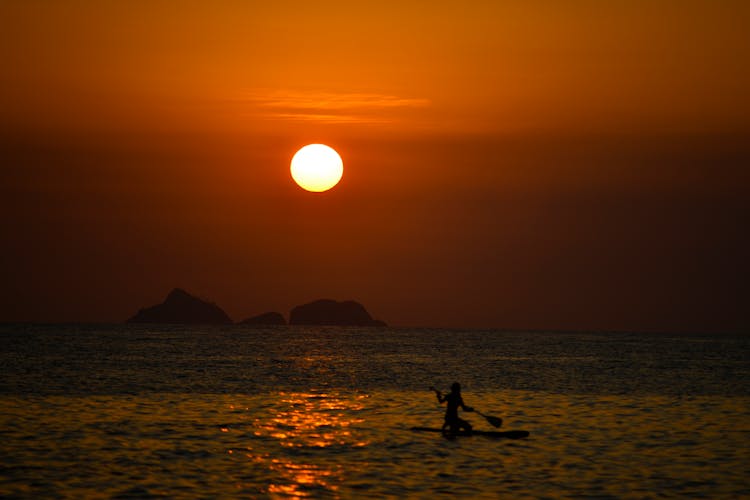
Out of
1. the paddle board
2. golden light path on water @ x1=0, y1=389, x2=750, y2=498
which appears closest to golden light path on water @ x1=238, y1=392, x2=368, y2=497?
golden light path on water @ x1=0, y1=389, x2=750, y2=498

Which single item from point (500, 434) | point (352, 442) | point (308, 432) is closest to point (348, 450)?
point (352, 442)

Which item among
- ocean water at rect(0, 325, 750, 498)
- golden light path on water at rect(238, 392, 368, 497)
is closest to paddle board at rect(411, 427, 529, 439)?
ocean water at rect(0, 325, 750, 498)

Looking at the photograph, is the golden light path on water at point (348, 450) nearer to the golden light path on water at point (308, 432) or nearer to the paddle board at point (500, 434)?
the golden light path on water at point (308, 432)

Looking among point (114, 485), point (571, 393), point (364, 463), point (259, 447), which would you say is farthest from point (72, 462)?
point (571, 393)

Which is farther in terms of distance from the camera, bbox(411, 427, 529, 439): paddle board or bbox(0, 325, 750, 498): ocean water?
bbox(411, 427, 529, 439): paddle board

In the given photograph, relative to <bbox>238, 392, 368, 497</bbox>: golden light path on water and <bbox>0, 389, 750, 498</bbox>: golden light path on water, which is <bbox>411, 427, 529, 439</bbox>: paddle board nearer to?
<bbox>0, 389, 750, 498</bbox>: golden light path on water

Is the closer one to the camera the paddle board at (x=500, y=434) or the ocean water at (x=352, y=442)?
the ocean water at (x=352, y=442)

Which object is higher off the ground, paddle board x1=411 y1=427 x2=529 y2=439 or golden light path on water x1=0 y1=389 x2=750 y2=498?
paddle board x1=411 y1=427 x2=529 y2=439

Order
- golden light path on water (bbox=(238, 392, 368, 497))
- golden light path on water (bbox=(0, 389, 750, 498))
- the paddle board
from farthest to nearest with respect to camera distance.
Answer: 1. the paddle board
2. golden light path on water (bbox=(238, 392, 368, 497))
3. golden light path on water (bbox=(0, 389, 750, 498))

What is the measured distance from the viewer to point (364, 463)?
35562 millimetres

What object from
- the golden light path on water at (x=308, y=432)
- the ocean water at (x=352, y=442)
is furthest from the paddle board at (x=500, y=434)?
the golden light path on water at (x=308, y=432)

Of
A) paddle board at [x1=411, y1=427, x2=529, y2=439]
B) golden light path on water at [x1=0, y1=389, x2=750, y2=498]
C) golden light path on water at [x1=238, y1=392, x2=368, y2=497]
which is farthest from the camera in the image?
paddle board at [x1=411, y1=427, x2=529, y2=439]

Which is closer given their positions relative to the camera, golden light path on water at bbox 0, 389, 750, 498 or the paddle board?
golden light path on water at bbox 0, 389, 750, 498

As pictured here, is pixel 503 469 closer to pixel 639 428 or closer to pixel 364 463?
pixel 364 463
